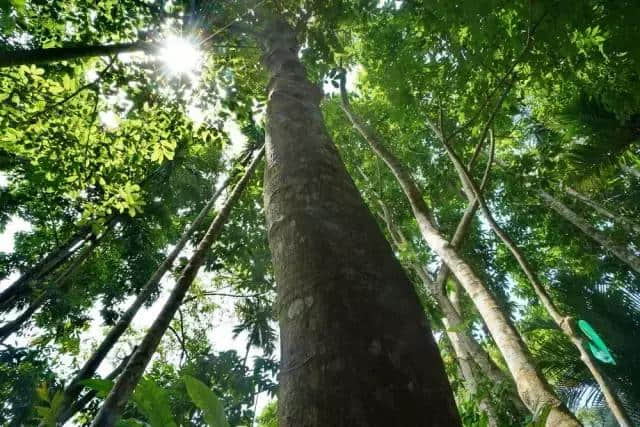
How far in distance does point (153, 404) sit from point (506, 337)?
2715 millimetres

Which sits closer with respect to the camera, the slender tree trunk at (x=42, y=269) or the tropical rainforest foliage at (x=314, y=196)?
the tropical rainforest foliage at (x=314, y=196)

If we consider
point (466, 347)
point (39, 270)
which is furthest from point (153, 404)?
point (39, 270)

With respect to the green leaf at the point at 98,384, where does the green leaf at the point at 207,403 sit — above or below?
below

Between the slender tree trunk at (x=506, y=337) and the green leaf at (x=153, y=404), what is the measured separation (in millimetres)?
1970

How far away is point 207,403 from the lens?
147cm

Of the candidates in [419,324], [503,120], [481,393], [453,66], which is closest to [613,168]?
[503,120]

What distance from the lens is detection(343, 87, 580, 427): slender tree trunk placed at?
231cm

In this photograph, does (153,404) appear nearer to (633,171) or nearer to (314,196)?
(314,196)

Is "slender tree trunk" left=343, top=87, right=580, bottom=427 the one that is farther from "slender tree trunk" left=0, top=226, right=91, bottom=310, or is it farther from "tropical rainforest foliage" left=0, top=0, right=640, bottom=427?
"slender tree trunk" left=0, top=226, right=91, bottom=310

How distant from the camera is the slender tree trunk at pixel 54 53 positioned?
2.02 meters

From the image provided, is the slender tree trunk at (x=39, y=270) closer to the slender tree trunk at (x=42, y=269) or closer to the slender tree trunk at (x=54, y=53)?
the slender tree trunk at (x=42, y=269)

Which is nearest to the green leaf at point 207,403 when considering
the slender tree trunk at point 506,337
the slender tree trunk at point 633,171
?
the slender tree trunk at point 506,337

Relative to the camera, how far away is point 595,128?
23.1 feet

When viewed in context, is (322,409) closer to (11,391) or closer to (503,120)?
(503,120)
